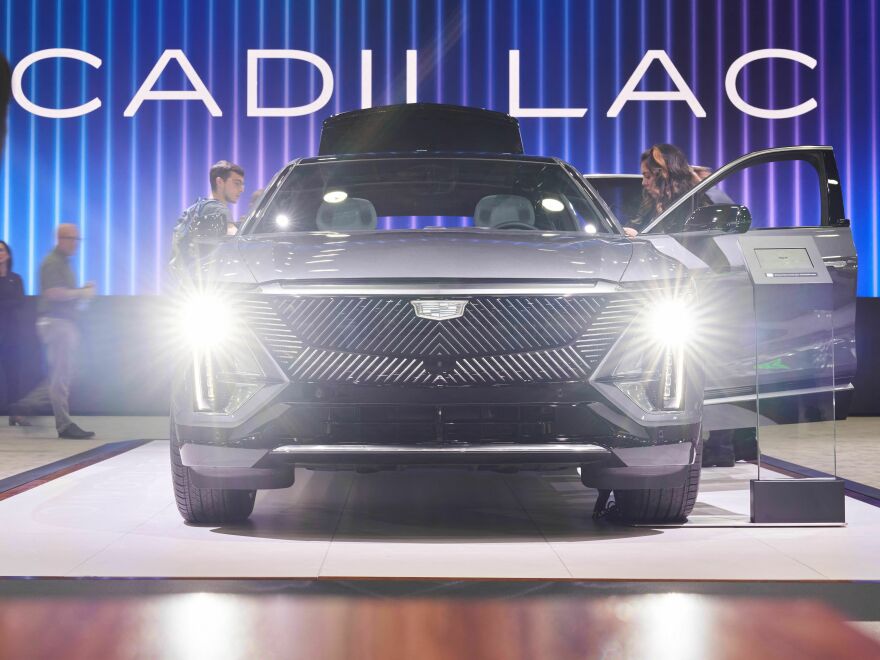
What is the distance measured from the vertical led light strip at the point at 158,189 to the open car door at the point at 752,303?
284 inches

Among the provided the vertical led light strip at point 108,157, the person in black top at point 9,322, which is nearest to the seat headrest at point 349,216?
the person in black top at point 9,322

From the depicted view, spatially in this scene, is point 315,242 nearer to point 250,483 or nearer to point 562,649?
point 250,483

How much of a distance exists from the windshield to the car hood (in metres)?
0.84

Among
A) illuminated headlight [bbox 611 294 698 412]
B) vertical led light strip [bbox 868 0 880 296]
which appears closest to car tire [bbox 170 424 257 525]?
illuminated headlight [bbox 611 294 698 412]

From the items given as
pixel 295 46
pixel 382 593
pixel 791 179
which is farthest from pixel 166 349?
pixel 382 593

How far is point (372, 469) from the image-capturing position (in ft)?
14.0

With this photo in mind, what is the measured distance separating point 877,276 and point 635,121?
2860 millimetres

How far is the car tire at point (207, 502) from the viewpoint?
4.56 meters

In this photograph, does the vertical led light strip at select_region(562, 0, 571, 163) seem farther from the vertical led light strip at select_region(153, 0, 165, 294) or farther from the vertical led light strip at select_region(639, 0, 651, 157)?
the vertical led light strip at select_region(153, 0, 165, 294)

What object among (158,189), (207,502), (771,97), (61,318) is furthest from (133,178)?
(207,502)

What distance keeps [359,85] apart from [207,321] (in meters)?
8.11

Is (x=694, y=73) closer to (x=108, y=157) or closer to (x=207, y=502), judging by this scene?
(x=108, y=157)

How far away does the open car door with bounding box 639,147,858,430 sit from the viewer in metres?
5.20

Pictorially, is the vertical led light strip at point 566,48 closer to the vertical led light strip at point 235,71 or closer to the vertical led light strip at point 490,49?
the vertical led light strip at point 490,49
